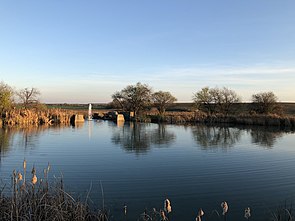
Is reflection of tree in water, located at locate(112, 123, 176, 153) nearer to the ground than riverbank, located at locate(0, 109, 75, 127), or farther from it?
nearer to the ground

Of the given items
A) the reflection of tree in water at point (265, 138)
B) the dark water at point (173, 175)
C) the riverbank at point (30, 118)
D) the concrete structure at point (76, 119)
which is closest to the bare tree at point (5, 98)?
the riverbank at point (30, 118)

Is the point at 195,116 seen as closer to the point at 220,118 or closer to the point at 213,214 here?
the point at 220,118

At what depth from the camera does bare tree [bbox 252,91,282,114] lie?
1753 inches

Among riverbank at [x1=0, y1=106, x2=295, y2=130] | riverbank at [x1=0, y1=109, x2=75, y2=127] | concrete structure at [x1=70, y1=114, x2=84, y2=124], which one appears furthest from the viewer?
concrete structure at [x1=70, y1=114, x2=84, y2=124]

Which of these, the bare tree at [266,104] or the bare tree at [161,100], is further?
the bare tree at [161,100]

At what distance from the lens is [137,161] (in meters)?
12.6

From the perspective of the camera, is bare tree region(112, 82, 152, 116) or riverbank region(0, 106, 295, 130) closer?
riverbank region(0, 106, 295, 130)

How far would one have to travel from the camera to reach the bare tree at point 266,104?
44531 millimetres

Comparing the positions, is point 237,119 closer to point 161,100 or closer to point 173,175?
point 161,100

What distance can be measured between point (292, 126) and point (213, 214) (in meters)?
32.7

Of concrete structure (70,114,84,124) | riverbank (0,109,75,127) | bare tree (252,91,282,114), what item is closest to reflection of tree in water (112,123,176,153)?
riverbank (0,109,75,127)

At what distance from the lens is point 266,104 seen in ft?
147

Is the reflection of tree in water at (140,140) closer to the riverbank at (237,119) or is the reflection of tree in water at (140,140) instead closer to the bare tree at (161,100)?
the riverbank at (237,119)

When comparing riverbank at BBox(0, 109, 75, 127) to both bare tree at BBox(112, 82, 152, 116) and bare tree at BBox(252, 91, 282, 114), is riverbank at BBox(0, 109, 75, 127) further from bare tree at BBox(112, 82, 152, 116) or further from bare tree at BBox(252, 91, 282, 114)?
bare tree at BBox(252, 91, 282, 114)
